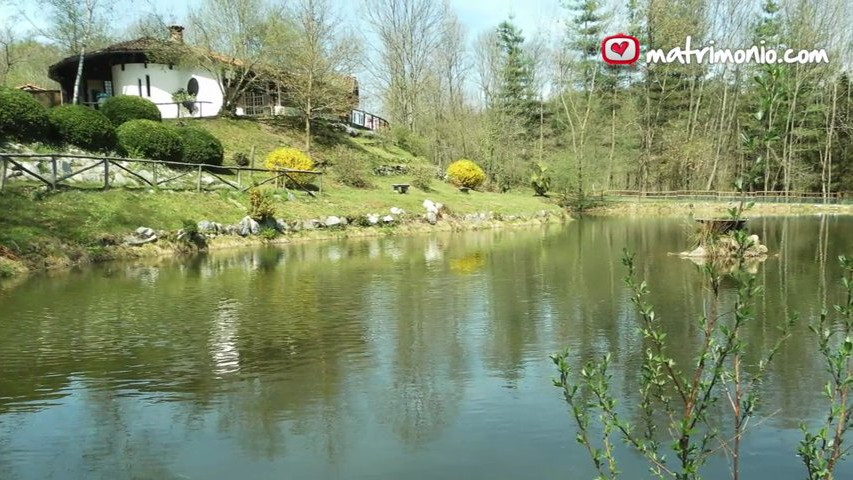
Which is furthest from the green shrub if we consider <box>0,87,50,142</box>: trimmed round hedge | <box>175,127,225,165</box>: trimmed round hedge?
<box>0,87,50,142</box>: trimmed round hedge

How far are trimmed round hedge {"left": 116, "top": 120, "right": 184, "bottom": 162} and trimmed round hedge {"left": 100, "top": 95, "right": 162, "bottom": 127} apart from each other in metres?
2.39

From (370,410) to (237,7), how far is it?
35339 mm

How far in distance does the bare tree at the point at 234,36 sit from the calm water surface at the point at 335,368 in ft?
79.6

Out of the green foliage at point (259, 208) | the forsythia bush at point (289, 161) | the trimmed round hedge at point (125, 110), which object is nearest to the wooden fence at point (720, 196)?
the forsythia bush at point (289, 161)

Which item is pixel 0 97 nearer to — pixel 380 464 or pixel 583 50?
pixel 380 464

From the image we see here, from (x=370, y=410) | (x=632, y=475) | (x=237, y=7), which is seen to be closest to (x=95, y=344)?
(x=370, y=410)

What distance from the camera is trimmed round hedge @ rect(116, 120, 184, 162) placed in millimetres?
25453

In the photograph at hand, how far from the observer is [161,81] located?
38000 mm

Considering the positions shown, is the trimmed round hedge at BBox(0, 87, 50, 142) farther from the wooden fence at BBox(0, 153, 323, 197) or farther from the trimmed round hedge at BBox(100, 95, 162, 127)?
the trimmed round hedge at BBox(100, 95, 162, 127)

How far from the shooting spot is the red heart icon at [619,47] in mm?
44875

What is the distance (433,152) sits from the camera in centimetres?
5031

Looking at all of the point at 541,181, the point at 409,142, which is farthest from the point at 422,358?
the point at 409,142

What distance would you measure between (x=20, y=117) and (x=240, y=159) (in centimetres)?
980

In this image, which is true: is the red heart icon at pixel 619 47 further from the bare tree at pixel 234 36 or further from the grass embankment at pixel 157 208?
the bare tree at pixel 234 36
